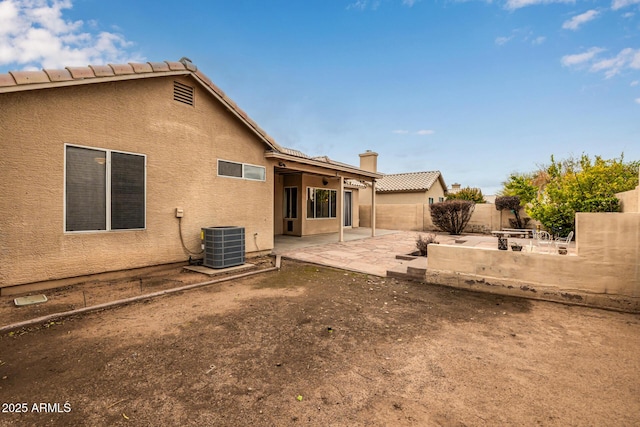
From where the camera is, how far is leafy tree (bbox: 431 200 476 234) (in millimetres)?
15242

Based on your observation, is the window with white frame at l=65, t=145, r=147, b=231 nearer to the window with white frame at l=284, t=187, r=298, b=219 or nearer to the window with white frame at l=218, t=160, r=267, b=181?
the window with white frame at l=218, t=160, r=267, b=181

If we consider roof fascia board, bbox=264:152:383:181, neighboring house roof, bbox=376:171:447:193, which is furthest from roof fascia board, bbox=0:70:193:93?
neighboring house roof, bbox=376:171:447:193

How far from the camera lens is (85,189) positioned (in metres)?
5.64

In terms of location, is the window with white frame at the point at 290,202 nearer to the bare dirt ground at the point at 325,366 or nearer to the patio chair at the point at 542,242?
the bare dirt ground at the point at 325,366

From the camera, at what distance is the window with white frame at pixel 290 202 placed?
13939 mm

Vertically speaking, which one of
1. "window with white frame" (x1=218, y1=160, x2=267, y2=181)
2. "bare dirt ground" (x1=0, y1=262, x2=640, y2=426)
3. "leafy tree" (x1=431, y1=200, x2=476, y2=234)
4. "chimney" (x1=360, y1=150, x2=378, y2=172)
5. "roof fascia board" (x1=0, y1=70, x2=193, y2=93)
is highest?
"chimney" (x1=360, y1=150, x2=378, y2=172)

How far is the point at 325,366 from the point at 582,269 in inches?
197

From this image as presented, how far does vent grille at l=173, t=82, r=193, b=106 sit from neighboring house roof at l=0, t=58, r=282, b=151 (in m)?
0.32

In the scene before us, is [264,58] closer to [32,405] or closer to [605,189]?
[605,189]

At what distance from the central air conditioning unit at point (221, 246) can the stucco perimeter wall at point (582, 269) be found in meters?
5.61

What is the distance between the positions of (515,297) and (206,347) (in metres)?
5.55

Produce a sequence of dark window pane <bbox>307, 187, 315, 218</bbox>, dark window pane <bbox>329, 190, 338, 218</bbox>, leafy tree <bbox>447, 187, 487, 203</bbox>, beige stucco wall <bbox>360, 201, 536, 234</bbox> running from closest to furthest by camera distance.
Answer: dark window pane <bbox>307, 187, 315, 218</bbox>, dark window pane <bbox>329, 190, 338, 218</bbox>, beige stucco wall <bbox>360, 201, 536, 234</bbox>, leafy tree <bbox>447, 187, 487, 203</bbox>

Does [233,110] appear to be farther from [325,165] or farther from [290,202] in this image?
[290,202]

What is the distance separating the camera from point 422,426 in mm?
2104
